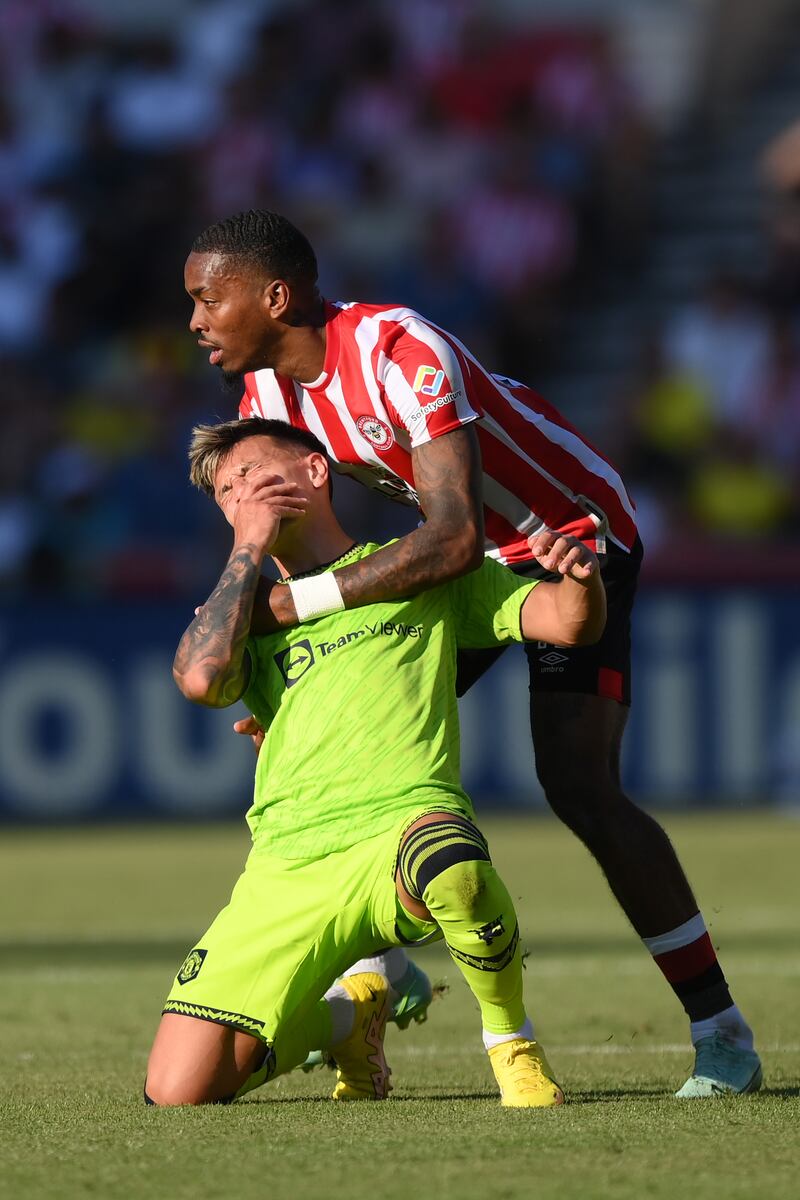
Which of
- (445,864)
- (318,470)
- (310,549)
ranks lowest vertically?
(445,864)

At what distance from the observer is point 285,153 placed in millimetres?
16344

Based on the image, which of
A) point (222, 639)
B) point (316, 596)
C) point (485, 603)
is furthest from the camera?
point (485, 603)

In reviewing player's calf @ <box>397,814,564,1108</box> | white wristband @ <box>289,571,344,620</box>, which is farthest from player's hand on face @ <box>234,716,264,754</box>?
player's calf @ <box>397,814,564,1108</box>

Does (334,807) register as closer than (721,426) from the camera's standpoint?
Yes

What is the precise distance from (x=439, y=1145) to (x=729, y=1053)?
1.14 m

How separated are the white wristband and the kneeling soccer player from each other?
0.04 metres

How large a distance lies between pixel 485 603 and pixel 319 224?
1188cm

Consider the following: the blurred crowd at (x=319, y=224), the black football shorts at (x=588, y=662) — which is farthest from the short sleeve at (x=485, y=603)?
the blurred crowd at (x=319, y=224)

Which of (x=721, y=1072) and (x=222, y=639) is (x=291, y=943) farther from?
(x=721, y=1072)

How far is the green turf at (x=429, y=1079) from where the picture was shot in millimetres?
3359

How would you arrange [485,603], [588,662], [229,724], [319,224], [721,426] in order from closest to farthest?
[485,603] → [588,662] → [229,724] → [721,426] → [319,224]

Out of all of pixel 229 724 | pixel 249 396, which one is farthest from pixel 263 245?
pixel 229 724

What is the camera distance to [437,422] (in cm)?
450

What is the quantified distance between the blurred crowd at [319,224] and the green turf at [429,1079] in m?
4.32
